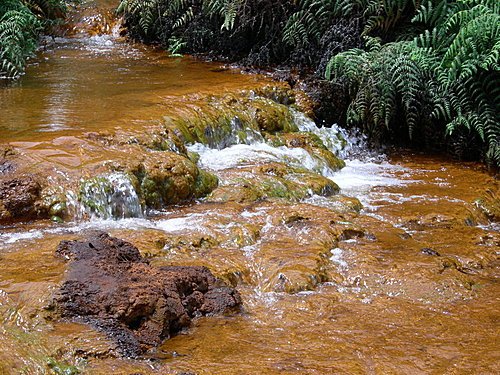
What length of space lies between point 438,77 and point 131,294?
592 centimetres

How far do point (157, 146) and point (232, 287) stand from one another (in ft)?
8.51

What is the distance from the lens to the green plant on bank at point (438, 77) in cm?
789

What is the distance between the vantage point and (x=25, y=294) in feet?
12.0

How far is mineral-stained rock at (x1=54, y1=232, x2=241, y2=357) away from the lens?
11.7 ft

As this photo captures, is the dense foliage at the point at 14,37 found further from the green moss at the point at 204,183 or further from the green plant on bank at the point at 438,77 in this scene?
the green plant on bank at the point at 438,77

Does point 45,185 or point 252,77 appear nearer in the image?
point 45,185

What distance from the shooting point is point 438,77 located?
824 centimetres

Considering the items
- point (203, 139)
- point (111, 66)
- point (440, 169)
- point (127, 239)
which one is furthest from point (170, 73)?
point (127, 239)

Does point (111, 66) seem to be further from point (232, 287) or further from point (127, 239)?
point (232, 287)

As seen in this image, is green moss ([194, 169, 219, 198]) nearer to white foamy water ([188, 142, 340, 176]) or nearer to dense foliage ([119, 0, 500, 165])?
white foamy water ([188, 142, 340, 176])

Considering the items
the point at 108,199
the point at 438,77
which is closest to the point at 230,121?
the point at 108,199

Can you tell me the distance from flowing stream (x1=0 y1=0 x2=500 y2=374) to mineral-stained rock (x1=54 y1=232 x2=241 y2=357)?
0.10 meters

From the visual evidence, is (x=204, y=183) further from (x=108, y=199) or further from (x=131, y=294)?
(x=131, y=294)

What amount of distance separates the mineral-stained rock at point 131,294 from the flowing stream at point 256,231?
10 centimetres
